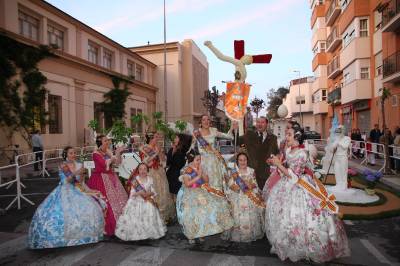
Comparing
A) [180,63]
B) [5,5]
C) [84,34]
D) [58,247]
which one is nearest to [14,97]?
[5,5]

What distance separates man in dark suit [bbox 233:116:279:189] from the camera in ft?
21.9

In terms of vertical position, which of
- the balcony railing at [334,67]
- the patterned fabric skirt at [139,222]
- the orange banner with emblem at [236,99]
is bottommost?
the patterned fabric skirt at [139,222]

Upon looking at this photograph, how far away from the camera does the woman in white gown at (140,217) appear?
5391 millimetres

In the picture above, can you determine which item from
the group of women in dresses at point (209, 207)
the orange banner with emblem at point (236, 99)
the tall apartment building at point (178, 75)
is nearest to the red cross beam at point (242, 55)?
the orange banner with emblem at point (236, 99)

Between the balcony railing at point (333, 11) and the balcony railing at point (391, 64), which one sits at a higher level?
the balcony railing at point (333, 11)

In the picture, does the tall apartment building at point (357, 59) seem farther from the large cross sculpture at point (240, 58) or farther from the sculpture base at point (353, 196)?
the large cross sculpture at point (240, 58)

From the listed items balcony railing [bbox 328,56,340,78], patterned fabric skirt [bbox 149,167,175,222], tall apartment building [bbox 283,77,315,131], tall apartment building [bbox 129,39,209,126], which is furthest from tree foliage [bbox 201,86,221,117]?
patterned fabric skirt [bbox 149,167,175,222]

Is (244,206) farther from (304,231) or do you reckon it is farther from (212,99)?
(212,99)

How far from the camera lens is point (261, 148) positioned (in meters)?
6.75

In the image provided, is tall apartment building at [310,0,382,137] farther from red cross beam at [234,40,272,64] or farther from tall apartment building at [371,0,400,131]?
red cross beam at [234,40,272,64]

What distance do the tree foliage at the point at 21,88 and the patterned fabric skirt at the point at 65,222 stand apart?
12733mm

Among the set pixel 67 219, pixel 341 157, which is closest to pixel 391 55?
pixel 341 157

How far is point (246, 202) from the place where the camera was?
5277 millimetres

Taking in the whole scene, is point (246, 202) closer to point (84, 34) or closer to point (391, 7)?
point (391, 7)
